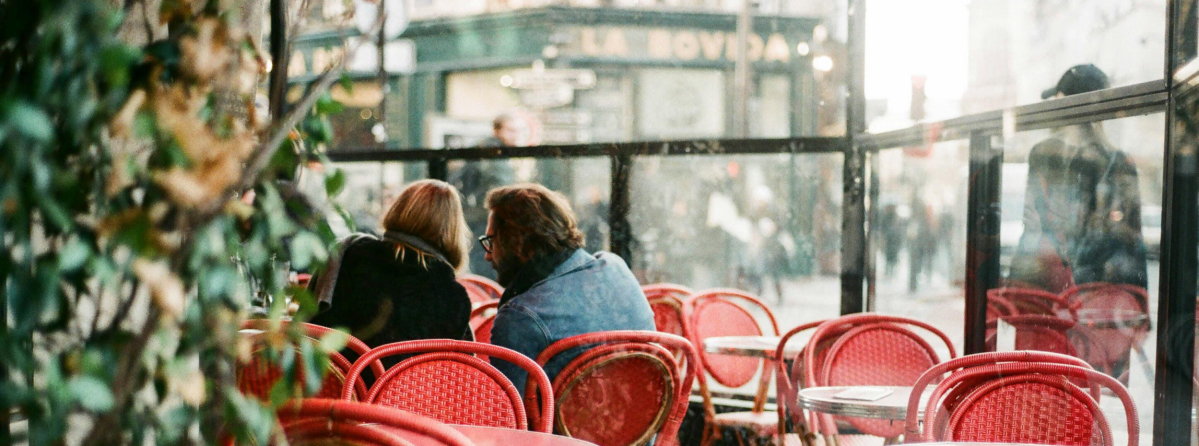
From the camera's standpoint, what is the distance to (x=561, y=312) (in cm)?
284

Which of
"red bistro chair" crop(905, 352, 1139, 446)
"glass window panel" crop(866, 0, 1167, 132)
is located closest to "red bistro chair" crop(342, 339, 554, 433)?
"red bistro chair" crop(905, 352, 1139, 446)

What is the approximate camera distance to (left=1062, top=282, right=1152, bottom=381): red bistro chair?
9.80 feet

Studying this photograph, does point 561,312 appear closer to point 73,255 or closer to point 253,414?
point 253,414

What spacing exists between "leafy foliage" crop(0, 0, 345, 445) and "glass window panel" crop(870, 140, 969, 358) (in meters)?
3.10

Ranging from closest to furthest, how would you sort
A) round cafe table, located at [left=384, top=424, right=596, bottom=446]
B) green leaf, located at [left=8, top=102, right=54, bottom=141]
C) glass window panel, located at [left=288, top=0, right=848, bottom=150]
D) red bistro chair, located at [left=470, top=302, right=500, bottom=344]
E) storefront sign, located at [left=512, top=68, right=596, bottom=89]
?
green leaf, located at [left=8, top=102, right=54, bottom=141]
round cafe table, located at [left=384, top=424, right=596, bottom=446]
red bistro chair, located at [left=470, top=302, right=500, bottom=344]
glass window panel, located at [left=288, top=0, right=848, bottom=150]
storefront sign, located at [left=512, top=68, right=596, bottom=89]

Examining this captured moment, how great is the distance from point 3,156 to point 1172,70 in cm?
257

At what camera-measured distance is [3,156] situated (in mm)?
872

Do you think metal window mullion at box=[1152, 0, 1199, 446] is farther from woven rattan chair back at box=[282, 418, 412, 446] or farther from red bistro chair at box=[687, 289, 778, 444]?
woven rattan chair back at box=[282, 418, 412, 446]

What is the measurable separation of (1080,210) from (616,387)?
1738mm

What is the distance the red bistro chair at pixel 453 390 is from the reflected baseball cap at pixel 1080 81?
1937mm

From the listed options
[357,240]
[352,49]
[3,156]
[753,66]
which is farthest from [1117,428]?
[753,66]

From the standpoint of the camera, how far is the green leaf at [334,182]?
1120mm

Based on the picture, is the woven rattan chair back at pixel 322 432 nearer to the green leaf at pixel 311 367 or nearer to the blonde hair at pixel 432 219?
the green leaf at pixel 311 367

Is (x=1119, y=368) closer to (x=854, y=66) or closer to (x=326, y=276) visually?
(x=854, y=66)
